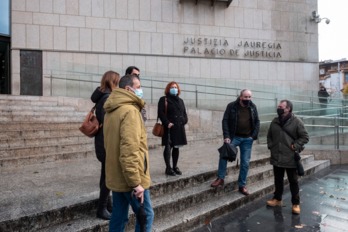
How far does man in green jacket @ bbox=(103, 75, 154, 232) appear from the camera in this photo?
2.47 m

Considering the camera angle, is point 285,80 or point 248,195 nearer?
point 248,195

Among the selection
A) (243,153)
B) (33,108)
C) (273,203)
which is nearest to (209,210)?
(243,153)

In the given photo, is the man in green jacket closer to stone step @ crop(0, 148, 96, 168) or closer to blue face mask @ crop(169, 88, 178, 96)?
blue face mask @ crop(169, 88, 178, 96)

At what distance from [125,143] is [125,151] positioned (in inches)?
2.4

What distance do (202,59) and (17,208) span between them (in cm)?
1251

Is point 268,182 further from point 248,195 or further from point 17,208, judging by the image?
point 17,208

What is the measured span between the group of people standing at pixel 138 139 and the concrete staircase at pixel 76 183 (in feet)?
0.92

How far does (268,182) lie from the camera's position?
6.14 meters

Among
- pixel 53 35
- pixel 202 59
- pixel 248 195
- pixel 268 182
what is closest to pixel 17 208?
pixel 248 195

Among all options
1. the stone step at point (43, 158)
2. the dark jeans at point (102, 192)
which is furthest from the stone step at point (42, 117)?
the dark jeans at point (102, 192)

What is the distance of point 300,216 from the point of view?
15.2ft

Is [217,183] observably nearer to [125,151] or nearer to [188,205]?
[188,205]

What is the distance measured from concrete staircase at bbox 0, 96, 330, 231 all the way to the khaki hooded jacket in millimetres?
1005

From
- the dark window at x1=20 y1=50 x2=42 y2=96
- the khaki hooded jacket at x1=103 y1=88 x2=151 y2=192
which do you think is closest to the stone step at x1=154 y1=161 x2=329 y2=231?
the khaki hooded jacket at x1=103 y1=88 x2=151 y2=192
